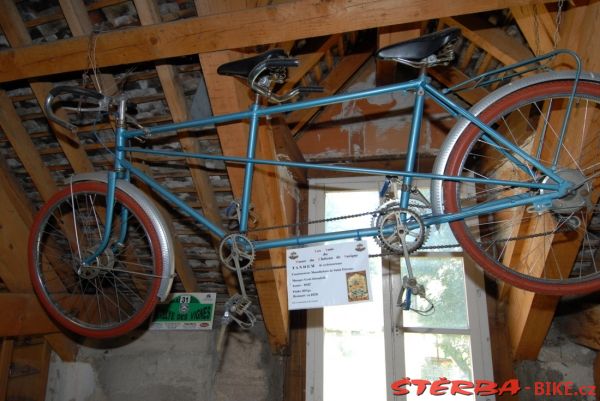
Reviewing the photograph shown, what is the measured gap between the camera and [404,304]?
1420 millimetres

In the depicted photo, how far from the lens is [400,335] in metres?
2.56

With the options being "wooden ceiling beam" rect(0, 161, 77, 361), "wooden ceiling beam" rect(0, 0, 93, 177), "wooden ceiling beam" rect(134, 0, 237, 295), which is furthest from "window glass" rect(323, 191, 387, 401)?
"wooden ceiling beam" rect(0, 161, 77, 361)

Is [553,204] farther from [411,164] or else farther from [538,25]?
[538,25]

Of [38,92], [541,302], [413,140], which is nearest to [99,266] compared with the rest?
[38,92]

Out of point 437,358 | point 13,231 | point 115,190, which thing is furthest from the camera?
point 437,358

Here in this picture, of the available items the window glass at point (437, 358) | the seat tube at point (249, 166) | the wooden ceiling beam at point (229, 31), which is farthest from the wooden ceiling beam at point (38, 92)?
the window glass at point (437, 358)

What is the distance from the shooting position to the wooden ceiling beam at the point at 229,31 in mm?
1387

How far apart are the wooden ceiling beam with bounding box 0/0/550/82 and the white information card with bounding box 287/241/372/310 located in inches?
31.8

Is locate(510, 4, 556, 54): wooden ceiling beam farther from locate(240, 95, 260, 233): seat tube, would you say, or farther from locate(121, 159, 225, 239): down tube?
locate(121, 159, 225, 239): down tube

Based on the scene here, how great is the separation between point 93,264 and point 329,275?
1.06 m

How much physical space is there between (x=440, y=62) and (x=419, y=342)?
72.6 inches

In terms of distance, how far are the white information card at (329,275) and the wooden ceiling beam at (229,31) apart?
2.65 feet

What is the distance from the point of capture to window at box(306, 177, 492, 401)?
2.51m

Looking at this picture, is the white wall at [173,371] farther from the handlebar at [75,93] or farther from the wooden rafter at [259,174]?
the handlebar at [75,93]
